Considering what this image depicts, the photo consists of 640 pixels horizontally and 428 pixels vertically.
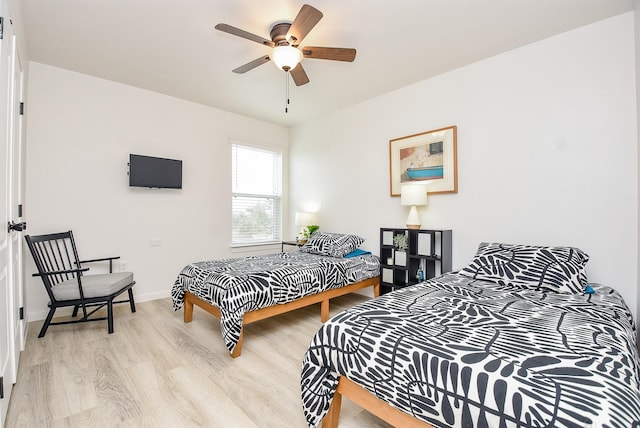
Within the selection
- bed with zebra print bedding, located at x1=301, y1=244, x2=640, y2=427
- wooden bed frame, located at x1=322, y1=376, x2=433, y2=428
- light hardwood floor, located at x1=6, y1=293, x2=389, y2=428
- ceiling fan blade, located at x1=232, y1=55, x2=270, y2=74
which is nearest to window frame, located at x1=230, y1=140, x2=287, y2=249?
light hardwood floor, located at x1=6, y1=293, x2=389, y2=428

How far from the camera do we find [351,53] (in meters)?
2.32

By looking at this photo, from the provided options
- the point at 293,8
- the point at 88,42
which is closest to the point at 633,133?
the point at 293,8

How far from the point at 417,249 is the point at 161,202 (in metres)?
3.30

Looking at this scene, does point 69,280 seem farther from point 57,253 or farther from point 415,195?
point 415,195

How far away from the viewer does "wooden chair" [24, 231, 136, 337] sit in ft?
8.77

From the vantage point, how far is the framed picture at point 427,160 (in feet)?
10.7

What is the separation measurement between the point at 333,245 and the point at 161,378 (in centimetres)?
231

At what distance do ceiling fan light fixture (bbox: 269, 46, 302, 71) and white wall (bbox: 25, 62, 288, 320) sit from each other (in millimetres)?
2344

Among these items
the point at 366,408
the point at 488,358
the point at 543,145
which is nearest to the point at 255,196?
the point at 543,145

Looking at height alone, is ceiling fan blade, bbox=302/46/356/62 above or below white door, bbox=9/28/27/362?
above

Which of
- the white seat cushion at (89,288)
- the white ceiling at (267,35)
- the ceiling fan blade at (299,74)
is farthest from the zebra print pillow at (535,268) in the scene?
the white seat cushion at (89,288)

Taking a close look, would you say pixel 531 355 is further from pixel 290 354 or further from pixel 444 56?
pixel 444 56

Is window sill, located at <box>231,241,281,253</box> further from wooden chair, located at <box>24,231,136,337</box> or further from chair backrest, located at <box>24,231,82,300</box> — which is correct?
chair backrest, located at <box>24,231,82,300</box>

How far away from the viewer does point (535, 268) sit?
222 centimetres
